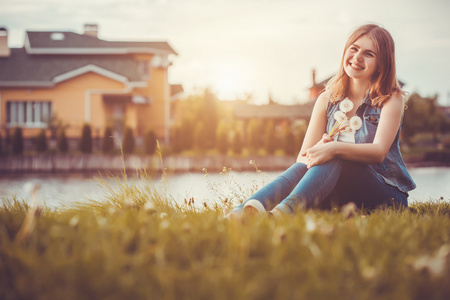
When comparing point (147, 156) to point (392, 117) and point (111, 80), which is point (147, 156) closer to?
point (111, 80)

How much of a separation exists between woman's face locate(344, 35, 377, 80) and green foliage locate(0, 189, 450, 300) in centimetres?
136

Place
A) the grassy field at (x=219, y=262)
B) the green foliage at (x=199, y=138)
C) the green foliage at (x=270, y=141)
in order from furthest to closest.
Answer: the green foliage at (x=199, y=138)
the green foliage at (x=270, y=141)
the grassy field at (x=219, y=262)

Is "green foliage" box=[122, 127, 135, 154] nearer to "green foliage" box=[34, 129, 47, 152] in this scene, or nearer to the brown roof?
"green foliage" box=[34, 129, 47, 152]

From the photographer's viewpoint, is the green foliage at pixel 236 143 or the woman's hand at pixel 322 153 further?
the green foliage at pixel 236 143

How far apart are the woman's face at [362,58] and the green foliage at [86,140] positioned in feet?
53.3

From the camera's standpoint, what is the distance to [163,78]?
1112 inches

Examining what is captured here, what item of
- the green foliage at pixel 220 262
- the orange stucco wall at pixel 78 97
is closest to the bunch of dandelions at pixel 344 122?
the green foliage at pixel 220 262

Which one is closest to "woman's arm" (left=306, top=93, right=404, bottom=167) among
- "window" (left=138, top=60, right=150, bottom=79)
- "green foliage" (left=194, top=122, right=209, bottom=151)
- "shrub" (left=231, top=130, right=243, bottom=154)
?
"shrub" (left=231, top=130, right=243, bottom=154)

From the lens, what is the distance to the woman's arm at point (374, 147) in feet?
8.92

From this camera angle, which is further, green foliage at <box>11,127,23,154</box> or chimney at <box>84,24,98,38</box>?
chimney at <box>84,24,98,38</box>

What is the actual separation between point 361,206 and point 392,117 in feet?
1.96

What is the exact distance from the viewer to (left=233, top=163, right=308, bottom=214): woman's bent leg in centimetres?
266

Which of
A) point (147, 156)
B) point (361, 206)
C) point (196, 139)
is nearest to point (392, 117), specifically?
point (361, 206)

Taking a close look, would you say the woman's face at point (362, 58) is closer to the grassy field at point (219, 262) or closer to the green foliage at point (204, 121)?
the grassy field at point (219, 262)
